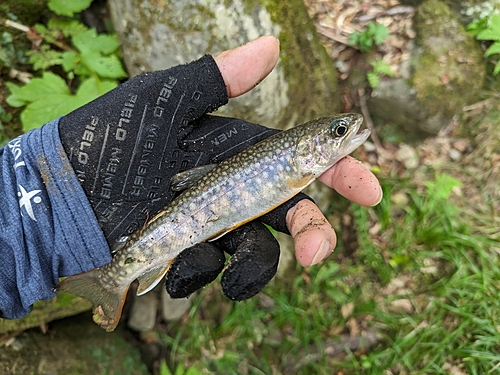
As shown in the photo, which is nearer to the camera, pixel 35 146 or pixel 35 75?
pixel 35 146

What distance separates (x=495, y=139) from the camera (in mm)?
4973

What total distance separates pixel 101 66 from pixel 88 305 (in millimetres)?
2698

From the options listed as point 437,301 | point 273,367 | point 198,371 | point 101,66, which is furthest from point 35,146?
point 437,301

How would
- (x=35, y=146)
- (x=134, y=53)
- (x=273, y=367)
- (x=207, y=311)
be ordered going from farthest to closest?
(x=207, y=311)
(x=273, y=367)
(x=134, y=53)
(x=35, y=146)

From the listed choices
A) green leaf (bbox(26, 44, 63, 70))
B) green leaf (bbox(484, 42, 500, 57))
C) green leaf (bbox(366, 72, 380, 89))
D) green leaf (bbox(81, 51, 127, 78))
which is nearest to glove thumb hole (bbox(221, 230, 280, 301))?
green leaf (bbox(81, 51, 127, 78))

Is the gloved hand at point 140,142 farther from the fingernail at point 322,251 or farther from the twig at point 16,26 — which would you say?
the twig at point 16,26

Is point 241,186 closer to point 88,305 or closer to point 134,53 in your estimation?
point 134,53

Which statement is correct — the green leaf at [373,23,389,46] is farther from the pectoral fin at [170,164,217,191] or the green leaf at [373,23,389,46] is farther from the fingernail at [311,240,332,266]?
the fingernail at [311,240,332,266]

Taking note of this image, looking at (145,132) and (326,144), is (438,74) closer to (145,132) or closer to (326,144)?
(326,144)

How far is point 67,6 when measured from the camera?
421cm

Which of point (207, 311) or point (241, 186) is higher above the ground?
point (241, 186)

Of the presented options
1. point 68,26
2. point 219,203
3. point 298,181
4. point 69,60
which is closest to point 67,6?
point 68,26

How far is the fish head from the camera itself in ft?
10.7

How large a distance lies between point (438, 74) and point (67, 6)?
438cm
